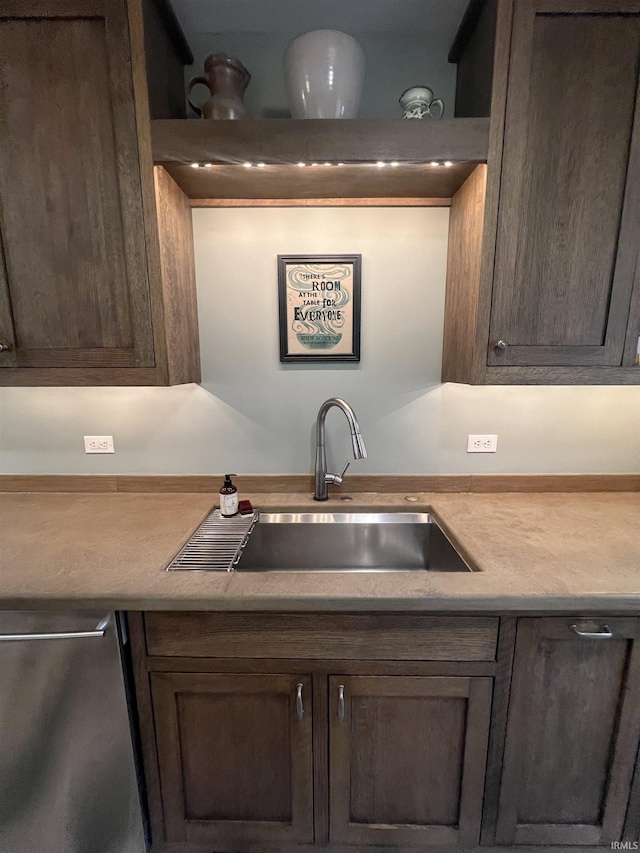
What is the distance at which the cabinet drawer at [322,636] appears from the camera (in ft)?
3.04

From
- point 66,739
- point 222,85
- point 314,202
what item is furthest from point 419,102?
point 66,739

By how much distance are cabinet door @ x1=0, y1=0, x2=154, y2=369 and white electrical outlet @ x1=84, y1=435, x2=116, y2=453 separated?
0.44 meters

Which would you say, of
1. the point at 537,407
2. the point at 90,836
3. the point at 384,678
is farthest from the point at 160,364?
the point at 537,407

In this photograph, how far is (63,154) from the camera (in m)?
1.04

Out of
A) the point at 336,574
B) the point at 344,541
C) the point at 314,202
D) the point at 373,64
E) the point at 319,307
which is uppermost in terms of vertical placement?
the point at 373,64

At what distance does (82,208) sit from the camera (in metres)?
1.07

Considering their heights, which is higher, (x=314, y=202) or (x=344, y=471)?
(x=314, y=202)

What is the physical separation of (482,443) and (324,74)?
1358 millimetres

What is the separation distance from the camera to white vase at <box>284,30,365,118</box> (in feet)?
3.34

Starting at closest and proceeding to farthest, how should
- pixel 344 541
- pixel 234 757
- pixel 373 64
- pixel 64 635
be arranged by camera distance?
1. pixel 64 635
2. pixel 234 757
3. pixel 373 64
4. pixel 344 541

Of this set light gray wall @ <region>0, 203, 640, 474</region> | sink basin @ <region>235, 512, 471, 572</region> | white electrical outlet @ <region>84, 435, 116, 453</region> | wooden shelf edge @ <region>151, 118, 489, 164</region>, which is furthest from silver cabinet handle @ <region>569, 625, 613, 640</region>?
white electrical outlet @ <region>84, 435, 116, 453</region>

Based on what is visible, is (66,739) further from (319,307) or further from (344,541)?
(319,307)

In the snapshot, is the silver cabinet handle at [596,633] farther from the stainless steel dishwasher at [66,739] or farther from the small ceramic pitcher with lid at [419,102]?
the small ceramic pitcher with lid at [419,102]

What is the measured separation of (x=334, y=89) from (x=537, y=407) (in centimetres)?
131
